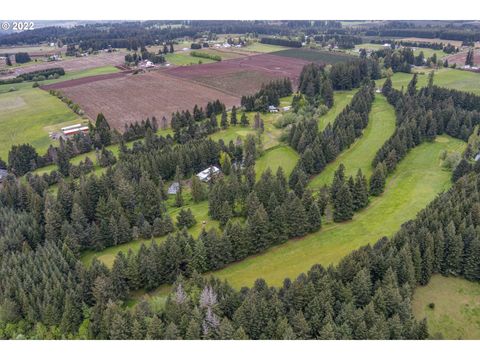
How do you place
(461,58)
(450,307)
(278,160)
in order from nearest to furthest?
(450,307), (278,160), (461,58)

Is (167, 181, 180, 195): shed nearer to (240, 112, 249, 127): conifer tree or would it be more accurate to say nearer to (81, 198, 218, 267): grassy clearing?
(81, 198, 218, 267): grassy clearing

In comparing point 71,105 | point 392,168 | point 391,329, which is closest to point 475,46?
point 392,168

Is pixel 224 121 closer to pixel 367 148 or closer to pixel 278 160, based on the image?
pixel 278 160

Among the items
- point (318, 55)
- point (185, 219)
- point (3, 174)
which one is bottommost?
point (185, 219)

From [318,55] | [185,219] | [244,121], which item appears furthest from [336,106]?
[318,55]

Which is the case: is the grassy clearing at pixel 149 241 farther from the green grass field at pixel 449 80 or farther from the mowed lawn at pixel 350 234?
the green grass field at pixel 449 80

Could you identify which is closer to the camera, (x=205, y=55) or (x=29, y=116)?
(x=29, y=116)

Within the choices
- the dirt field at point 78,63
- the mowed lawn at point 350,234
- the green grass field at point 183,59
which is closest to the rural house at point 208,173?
the mowed lawn at point 350,234
